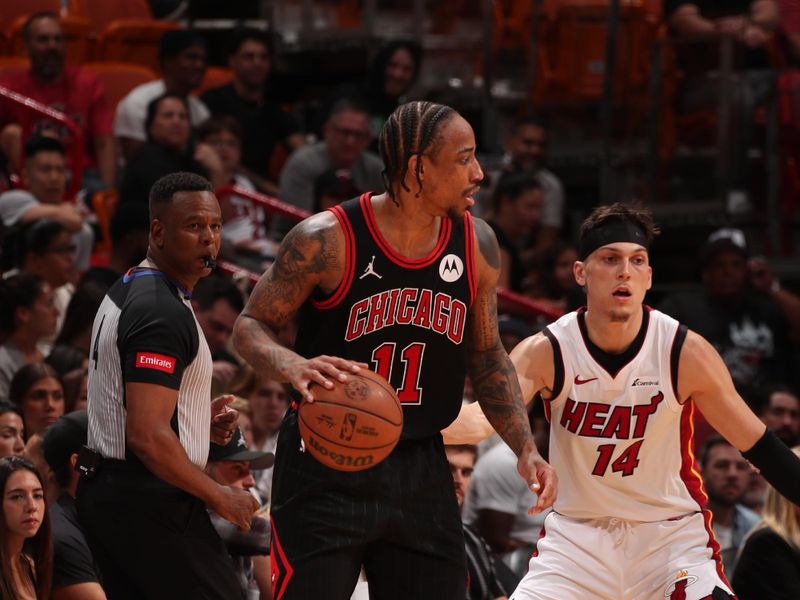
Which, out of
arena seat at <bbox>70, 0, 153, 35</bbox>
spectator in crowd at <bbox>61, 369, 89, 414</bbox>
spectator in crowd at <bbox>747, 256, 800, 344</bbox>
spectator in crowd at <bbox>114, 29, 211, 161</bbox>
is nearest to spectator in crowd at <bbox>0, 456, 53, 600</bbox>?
spectator in crowd at <bbox>61, 369, 89, 414</bbox>

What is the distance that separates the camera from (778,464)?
17.0 ft

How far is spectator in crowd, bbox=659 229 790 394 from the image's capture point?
959 centimetres

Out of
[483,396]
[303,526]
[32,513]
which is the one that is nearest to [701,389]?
[483,396]

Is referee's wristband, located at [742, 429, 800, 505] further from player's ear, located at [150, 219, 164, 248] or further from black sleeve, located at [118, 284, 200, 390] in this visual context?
player's ear, located at [150, 219, 164, 248]

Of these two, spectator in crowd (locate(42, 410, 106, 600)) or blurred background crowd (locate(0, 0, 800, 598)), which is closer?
spectator in crowd (locate(42, 410, 106, 600))

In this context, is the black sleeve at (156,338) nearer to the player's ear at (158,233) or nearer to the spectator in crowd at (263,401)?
the player's ear at (158,233)

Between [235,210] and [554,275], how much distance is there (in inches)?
87.3

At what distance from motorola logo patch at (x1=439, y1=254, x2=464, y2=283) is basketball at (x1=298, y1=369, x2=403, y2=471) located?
445 millimetres

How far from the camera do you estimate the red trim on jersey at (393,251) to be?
14.5 feet

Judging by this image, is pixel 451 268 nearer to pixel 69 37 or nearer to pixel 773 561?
pixel 773 561

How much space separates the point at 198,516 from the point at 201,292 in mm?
3915

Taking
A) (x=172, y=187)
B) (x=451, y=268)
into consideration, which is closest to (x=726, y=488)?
(x=451, y=268)

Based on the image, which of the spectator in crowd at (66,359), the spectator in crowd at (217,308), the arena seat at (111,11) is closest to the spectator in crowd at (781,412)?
the spectator in crowd at (217,308)

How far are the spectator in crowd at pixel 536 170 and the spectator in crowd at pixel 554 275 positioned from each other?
0.59 m
